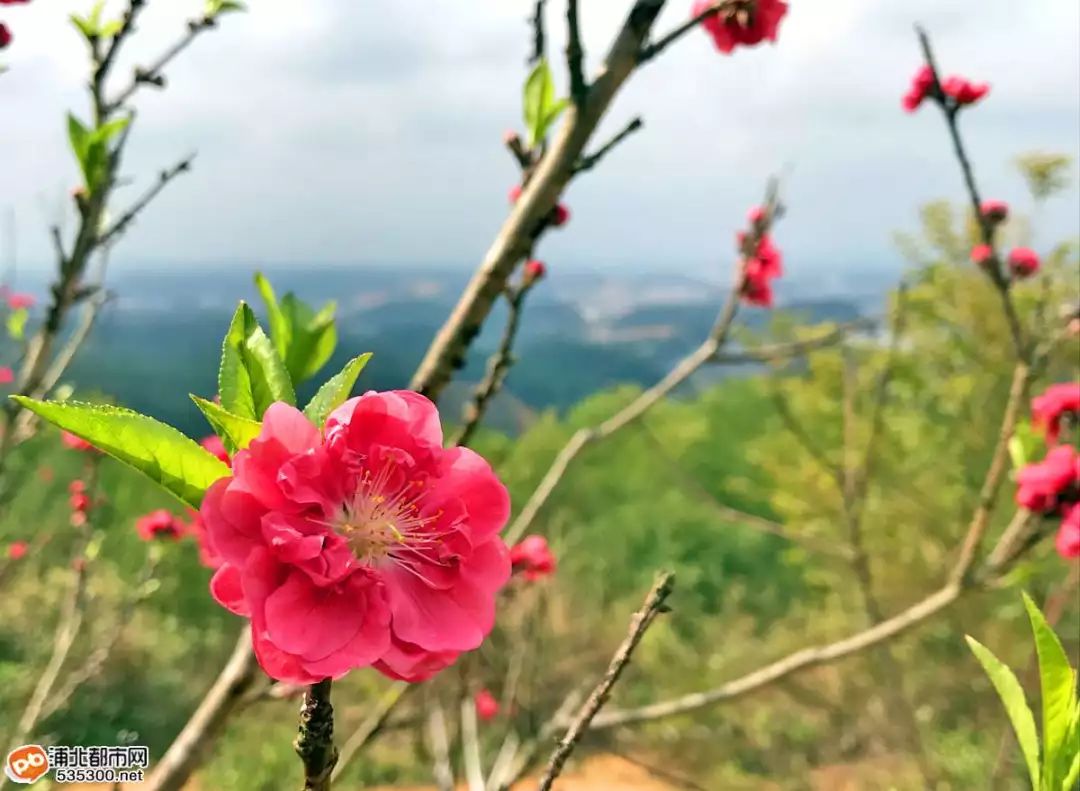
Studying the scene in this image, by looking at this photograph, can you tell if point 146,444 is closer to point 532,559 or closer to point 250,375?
point 250,375

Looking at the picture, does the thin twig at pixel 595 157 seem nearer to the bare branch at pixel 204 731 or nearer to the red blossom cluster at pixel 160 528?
the bare branch at pixel 204 731

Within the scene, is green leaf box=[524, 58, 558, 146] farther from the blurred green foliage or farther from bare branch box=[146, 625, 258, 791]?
the blurred green foliage

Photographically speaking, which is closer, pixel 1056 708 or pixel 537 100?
pixel 1056 708

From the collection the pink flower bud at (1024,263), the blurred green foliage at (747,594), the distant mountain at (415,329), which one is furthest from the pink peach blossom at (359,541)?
the blurred green foliage at (747,594)

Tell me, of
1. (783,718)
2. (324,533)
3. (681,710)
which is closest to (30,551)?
(681,710)

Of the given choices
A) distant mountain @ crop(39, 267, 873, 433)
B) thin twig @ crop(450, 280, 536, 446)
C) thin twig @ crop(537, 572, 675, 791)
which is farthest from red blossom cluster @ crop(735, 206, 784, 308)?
thin twig @ crop(537, 572, 675, 791)

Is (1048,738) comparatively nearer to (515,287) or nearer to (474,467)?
(474,467)

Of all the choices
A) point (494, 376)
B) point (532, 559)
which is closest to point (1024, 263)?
point (532, 559)
